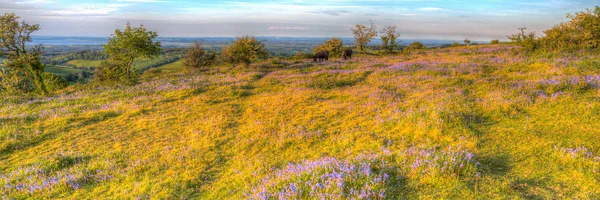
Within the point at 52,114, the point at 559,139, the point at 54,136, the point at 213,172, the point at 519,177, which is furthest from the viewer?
the point at 52,114

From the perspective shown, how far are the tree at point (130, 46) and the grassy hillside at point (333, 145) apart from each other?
14.9 m

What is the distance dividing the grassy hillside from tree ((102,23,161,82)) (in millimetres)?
14904

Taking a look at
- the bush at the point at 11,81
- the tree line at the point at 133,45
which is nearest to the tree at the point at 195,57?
the tree line at the point at 133,45

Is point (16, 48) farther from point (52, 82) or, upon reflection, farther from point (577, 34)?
point (577, 34)

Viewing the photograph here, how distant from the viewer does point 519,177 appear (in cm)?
505

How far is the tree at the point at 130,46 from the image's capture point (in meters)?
28.1

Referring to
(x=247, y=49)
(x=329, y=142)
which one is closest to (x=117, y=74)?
(x=247, y=49)

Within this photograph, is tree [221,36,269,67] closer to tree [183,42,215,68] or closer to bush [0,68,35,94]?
tree [183,42,215,68]

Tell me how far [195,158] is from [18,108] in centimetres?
1656

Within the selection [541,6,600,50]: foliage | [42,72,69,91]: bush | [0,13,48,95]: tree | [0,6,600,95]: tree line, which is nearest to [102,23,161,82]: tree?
[0,6,600,95]: tree line

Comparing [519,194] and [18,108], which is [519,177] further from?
[18,108]

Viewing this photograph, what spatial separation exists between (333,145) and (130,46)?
27.8 metres

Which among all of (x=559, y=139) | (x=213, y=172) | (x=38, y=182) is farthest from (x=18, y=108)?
(x=559, y=139)

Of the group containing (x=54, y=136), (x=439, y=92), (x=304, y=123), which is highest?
(x=439, y=92)
